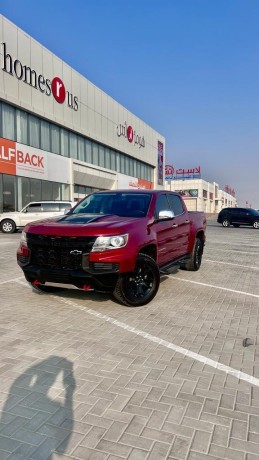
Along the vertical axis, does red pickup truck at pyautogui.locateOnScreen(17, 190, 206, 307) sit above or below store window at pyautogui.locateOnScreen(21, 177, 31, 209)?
below

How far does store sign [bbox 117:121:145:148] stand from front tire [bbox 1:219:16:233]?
2370 centimetres

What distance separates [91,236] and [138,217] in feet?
3.83

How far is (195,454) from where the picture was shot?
2.29m

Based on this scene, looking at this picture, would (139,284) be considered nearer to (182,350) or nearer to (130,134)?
(182,350)

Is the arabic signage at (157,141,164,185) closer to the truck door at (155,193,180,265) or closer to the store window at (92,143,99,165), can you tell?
the store window at (92,143,99,165)

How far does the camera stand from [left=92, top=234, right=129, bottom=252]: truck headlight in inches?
195

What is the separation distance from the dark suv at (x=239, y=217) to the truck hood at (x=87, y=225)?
27.2m

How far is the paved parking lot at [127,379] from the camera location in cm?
239

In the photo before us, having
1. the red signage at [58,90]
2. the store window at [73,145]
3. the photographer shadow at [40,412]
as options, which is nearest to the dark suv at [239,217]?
the store window at [73,145]

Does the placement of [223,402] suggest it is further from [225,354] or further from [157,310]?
[157,310]

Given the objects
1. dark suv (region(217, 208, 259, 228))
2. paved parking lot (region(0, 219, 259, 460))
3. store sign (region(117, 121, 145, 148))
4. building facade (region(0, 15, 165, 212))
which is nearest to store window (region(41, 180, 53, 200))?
building facade (region(0, 15, 165, 212))

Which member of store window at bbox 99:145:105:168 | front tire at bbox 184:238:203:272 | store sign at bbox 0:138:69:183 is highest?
store window at bbox 99:145:105:168

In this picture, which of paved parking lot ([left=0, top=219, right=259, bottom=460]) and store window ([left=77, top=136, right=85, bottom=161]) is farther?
store window ([left=77, top=136, right=85, bottom=161])

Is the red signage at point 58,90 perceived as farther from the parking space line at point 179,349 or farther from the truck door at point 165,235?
the parking space line at point 179,349
